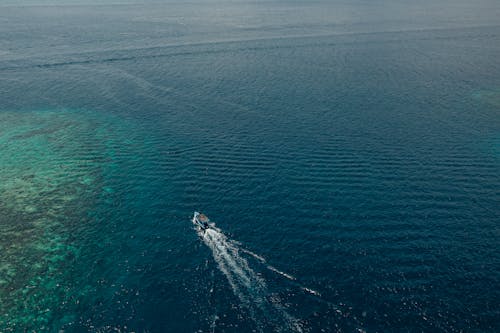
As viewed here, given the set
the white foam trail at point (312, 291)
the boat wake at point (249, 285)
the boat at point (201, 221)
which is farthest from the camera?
the boat at point (201, 221)

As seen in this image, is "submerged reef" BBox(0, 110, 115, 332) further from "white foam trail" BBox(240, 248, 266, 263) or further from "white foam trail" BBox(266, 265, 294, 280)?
"white foam trail" BBox(266, 265, 294, 280)

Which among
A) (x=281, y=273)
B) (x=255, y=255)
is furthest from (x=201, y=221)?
(x=281, y=273)

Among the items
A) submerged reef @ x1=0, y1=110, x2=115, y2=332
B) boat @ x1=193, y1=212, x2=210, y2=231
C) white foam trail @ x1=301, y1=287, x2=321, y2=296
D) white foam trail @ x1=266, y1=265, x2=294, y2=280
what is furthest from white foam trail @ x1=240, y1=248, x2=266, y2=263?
submerged reef @ x1=0, y1=110, x2=115, y2=332

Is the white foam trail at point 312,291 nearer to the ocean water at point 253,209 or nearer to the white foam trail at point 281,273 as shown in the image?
the ocean water at point 253,209

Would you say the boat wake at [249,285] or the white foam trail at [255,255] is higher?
the white foam trail at [255,255]

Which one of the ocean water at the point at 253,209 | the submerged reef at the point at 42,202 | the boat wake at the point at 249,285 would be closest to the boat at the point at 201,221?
the boat wake at the point at 249,285
